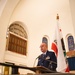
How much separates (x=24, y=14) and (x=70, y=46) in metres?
3.43

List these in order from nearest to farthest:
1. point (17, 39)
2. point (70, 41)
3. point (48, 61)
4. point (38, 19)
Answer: point (48, 61) < point (70, 41) < point (17, 39) < point (38, 19)

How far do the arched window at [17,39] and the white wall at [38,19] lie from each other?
1.05ft

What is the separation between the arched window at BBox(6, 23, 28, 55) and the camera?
844 centimetres

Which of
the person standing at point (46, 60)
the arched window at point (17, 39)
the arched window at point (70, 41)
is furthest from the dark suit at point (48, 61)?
the arched window at point (70, 41)

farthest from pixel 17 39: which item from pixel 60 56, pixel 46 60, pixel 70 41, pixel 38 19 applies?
pixel 46 60

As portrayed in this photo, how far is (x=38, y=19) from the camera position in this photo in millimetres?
9805

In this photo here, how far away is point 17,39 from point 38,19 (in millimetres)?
2014

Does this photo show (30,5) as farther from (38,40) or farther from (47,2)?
(38,40)

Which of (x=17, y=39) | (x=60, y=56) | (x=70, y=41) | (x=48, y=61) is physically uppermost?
(x=17, y=39)

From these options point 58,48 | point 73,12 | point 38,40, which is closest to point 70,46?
point 38,40

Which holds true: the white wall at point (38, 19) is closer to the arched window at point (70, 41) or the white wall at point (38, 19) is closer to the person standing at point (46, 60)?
the arched window at point (70, 41)

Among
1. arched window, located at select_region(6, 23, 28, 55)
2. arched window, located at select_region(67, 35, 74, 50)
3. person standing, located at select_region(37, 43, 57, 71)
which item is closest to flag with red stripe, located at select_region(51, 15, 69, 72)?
person standing, located at select_region(37, 43, 57, 71)

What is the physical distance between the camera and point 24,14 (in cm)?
933

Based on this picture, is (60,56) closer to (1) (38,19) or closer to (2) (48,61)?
(2) (48,61)
